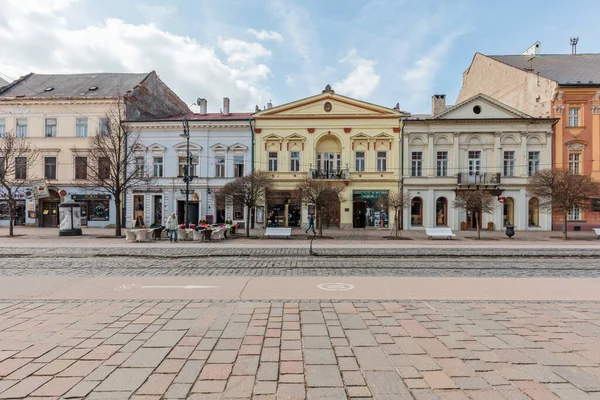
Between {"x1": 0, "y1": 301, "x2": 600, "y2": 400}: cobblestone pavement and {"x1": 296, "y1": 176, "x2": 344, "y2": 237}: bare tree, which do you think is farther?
{"x1": 296, "y1": 176, "x2": 344, "y2": 237}: bare tree

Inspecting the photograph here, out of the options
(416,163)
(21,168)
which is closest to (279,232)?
(416,163)

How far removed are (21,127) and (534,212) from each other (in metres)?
44.7

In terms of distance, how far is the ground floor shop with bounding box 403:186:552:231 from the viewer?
84.0 feet

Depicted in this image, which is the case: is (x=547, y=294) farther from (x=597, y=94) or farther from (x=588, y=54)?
(x=588, y=54)

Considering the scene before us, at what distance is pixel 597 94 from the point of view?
25312 millimetres

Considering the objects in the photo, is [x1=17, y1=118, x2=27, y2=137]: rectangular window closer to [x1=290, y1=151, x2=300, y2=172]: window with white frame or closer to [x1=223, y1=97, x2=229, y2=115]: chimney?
[x1=223, y1=97, x2=229, y2=115]: chimney

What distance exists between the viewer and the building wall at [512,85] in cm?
2628

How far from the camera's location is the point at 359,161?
27.0 meters

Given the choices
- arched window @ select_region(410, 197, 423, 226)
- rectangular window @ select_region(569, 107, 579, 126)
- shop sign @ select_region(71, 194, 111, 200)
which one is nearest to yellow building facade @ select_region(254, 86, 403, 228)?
arched window @ select_region(410, 197, 423, 226)

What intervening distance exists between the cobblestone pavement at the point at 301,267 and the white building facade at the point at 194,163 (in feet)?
53.6

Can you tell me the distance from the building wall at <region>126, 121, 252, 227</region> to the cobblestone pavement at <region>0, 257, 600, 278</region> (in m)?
16.3

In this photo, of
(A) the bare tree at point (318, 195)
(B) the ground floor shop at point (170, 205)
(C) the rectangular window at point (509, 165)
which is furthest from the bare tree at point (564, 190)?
(B) the ground floor shop at point (170, 205)

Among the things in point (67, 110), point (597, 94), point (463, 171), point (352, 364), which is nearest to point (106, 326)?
point (352, 364)

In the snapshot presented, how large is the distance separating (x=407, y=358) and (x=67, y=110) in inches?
1319
